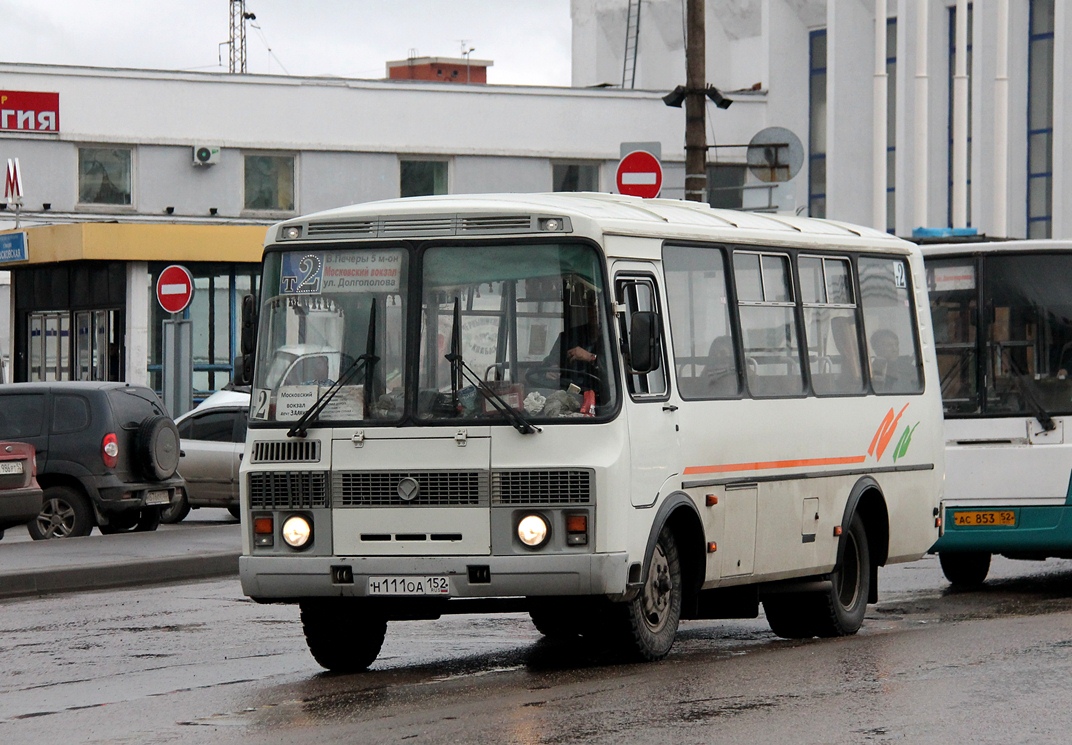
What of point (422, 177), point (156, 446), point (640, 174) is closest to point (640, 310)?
point (640, 174)

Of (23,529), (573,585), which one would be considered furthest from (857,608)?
(23,529)

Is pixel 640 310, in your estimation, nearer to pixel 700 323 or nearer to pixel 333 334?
pixel 700 323

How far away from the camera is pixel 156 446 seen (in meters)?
20.6

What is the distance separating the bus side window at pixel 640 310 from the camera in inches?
398

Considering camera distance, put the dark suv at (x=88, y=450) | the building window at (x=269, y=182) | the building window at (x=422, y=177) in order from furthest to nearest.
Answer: the building window at (x=422, y=177) → the building window at (x=269, y=182) → the dark suv at (x=88, y=450)

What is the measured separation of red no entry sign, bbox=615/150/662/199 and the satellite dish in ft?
4.80

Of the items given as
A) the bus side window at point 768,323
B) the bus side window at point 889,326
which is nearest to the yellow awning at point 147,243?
the bus side window at point 889,326

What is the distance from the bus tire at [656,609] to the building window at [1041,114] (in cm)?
3771

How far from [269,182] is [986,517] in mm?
34580

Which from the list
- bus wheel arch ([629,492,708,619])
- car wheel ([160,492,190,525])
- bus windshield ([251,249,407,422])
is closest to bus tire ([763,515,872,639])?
bus wheel arch ([629,492,708,619])

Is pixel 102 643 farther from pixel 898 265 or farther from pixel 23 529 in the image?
pixel 23 529

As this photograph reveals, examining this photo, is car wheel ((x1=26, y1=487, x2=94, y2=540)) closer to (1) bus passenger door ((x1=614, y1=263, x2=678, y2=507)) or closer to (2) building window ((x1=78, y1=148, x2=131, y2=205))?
(1) bus passenger door ((x1=614, y1=263, x2=678, y2=507))

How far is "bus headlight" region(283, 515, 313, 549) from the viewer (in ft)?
33.0

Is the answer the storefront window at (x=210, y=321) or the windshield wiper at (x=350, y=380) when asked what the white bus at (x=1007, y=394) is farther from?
the storefront window at (x=210, y=321)
